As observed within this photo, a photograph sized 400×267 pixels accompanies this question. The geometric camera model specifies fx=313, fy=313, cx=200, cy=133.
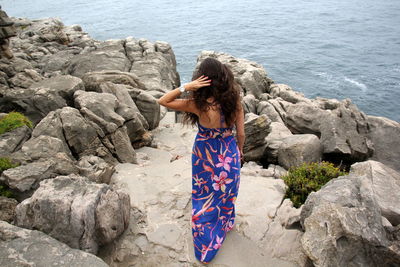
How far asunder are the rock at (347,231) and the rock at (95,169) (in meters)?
6.41

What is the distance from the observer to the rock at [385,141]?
59.4 feet

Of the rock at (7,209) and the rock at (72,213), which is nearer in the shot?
the rock at (72,213)

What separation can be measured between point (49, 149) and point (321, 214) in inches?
332

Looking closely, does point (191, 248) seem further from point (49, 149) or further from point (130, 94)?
point (130, 94)

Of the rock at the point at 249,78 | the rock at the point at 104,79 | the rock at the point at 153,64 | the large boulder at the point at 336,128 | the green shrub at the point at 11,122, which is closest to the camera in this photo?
the green shrub at the point at 11,122

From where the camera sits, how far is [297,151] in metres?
14.1

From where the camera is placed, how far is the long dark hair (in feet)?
21.9

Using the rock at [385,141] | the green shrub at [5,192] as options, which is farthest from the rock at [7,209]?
the rock at [385,141]

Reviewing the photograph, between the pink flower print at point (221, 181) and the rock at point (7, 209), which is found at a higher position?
the pink flower print at point (221, 181)

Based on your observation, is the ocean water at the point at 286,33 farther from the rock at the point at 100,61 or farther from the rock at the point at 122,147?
the rock at the point at 122,147

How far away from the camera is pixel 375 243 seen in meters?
6.28

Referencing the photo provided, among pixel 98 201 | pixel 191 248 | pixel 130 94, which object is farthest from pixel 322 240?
pixel 130 94

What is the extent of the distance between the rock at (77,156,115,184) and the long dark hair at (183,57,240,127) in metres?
4.88

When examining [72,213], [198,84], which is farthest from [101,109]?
[198,84]
